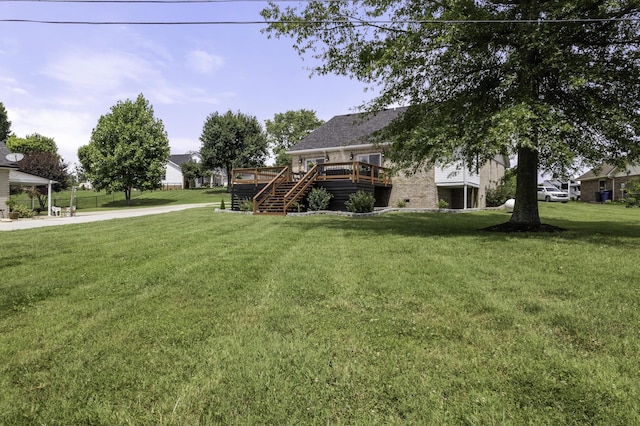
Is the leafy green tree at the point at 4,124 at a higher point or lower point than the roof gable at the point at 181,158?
higher

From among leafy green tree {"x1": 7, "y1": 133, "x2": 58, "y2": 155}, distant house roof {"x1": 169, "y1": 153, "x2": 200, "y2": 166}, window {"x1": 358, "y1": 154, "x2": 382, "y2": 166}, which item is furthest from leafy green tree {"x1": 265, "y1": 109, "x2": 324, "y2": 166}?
window {"x1": 358, "y1": 154, "x2": 382, "y2": 166}

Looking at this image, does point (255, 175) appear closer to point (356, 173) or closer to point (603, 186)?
point (356, 173)

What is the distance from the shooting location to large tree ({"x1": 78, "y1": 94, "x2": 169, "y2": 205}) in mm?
38000

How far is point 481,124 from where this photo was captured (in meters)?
9.51

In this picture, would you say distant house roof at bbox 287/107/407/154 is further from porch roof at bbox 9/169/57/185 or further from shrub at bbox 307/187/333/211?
porch roof at bbox 9/169/57/185

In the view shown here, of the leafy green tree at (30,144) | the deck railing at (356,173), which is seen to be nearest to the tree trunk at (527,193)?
the deck railing at (356,173)

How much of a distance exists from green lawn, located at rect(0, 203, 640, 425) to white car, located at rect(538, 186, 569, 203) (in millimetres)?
33204

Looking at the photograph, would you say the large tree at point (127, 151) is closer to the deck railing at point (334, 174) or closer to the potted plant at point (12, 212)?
the potted plant at point (12, 212)

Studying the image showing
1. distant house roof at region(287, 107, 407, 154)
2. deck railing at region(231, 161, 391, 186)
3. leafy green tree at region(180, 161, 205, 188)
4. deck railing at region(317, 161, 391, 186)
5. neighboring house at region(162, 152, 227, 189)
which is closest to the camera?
deck railing at region(317, 161, 391, 186)

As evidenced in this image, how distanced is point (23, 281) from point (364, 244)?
6.72m

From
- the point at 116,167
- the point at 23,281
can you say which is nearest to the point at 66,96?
the point at 23,281

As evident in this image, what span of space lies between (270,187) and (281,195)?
2.78ft

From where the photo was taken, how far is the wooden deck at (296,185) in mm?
18672

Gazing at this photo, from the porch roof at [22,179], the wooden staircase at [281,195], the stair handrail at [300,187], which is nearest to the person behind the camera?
the stair handrail at [300,187]
